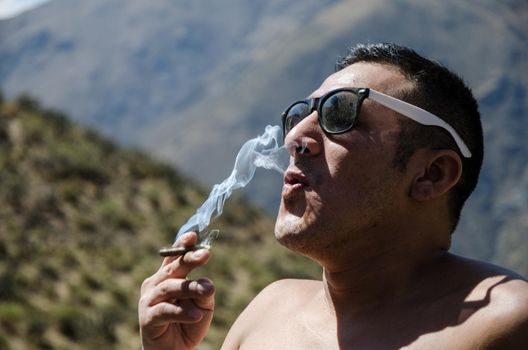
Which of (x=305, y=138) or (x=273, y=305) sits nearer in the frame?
(x=305, y=138)

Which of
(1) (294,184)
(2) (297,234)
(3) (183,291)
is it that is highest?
(1) (294,184)

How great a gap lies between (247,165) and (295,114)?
306 millimetres

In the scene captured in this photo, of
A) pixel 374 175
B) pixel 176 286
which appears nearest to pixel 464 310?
pixel 374 175

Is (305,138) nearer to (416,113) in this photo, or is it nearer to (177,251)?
(416,113)

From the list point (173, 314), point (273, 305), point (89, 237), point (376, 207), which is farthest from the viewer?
point (89, 237)

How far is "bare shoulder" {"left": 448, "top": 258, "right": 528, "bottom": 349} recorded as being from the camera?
175 cm

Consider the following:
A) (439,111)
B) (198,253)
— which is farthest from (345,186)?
(198,253)

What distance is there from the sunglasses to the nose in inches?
1.0

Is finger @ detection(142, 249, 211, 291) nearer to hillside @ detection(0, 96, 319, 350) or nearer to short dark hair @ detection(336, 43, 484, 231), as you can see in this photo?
short dark hair @ detection(336, 43, 484, 231)

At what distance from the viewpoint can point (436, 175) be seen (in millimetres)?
2139

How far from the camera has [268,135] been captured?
2658 millimetres

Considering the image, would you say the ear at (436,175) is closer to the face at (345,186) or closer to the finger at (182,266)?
the face at (345,186)

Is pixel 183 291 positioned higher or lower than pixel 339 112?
lower

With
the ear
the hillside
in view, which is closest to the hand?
the ear
